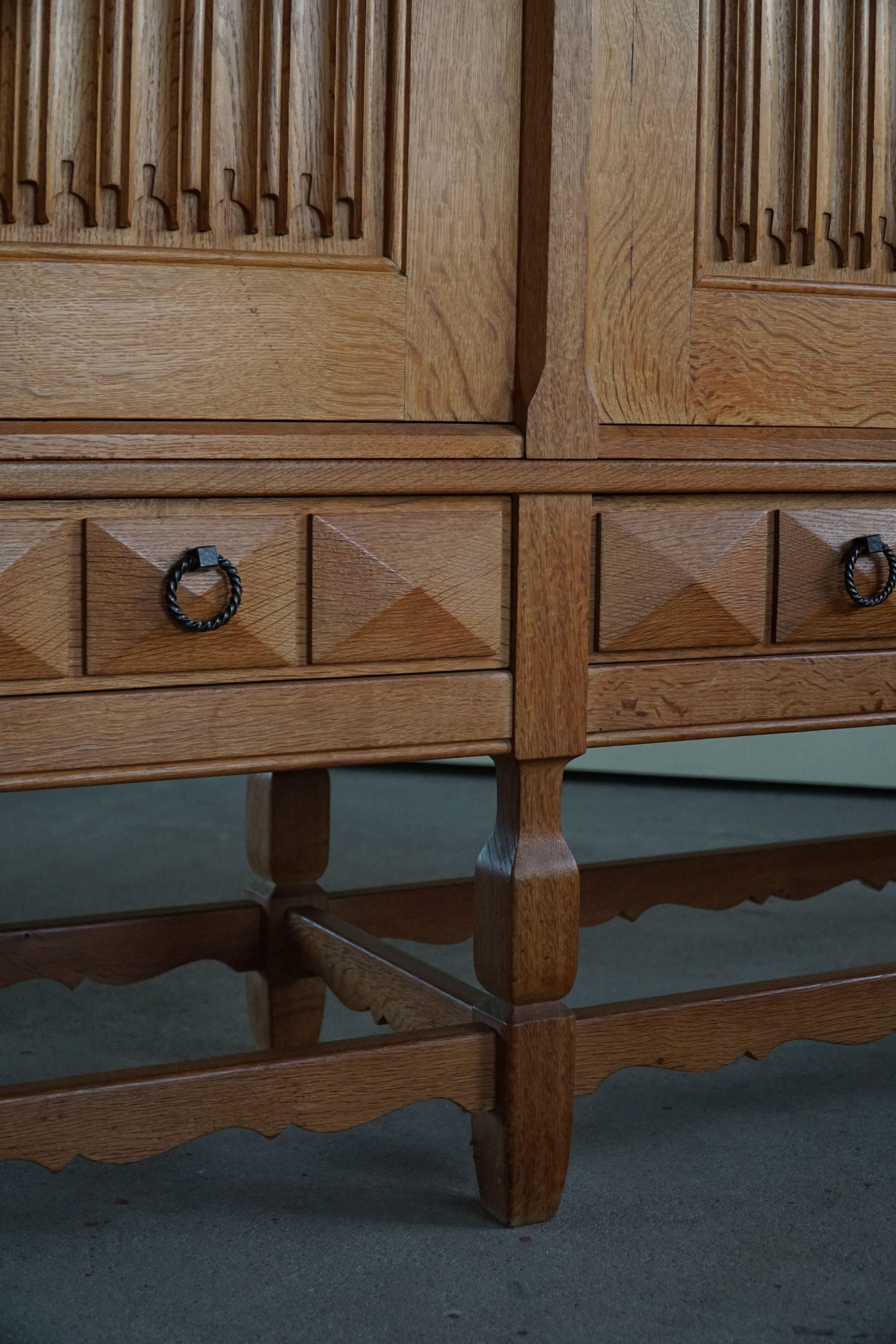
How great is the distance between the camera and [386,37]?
1530 mm

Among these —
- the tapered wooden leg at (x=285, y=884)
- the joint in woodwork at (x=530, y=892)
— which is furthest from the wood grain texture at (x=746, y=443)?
the tapered wooden leg at (x=285, y=884)

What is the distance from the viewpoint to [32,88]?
1388mm

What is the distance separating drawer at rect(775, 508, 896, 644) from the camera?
174 cm

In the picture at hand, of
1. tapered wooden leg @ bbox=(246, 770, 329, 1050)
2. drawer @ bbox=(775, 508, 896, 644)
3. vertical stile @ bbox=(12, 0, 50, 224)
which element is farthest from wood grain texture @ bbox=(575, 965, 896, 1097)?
vertical stile @ bbox=(12, 0, 50, 224)

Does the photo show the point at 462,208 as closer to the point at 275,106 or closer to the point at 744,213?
the point at 275,106

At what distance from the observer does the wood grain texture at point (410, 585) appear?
1.52 m

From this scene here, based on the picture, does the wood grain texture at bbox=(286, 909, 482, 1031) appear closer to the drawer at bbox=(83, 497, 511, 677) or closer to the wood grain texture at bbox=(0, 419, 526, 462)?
the drawer at bbox=(83, 497, 511, 677)

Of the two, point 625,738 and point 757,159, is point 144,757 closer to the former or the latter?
point 625,738

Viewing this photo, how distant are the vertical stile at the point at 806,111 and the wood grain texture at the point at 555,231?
283mm

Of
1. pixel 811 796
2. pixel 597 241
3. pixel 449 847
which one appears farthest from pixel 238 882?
pixel 597 241

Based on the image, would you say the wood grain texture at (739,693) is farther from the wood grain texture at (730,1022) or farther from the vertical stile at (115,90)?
the vertical stile at (115,90)

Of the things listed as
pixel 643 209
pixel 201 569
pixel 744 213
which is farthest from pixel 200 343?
pixel 744 213

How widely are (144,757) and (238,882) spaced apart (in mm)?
2182

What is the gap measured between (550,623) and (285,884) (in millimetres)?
735
